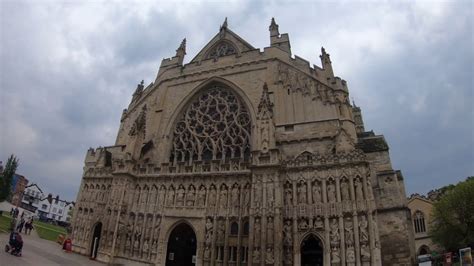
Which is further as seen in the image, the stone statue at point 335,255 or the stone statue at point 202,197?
the stone statue at point 202,197

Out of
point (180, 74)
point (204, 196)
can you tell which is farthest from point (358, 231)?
point (180, 74)

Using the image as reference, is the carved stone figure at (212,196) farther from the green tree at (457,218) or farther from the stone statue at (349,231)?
the green tree at (457,218)

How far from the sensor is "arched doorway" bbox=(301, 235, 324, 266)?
14641 millimetres

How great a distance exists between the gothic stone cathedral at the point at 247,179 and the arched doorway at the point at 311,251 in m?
0.05

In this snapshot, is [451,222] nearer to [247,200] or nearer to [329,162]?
[329,162]

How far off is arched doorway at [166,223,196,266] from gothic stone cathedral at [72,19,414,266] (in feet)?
0.20

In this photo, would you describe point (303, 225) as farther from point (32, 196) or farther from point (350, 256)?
point (32, 196)

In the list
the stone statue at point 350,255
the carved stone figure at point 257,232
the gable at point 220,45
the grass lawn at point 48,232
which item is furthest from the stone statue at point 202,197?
the grass lawn at point 48,232

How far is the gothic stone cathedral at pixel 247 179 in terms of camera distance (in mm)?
14602

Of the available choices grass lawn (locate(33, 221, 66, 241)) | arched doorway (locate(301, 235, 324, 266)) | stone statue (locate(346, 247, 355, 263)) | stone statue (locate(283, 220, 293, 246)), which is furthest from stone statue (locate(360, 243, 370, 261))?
grass lawn (locate(33, 221, 66, 241))

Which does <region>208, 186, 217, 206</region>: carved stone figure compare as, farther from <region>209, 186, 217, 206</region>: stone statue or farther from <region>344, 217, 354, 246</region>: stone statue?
<region>344, 217, 354, 246</region>: stone statue

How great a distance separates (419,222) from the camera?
40781 millimetres

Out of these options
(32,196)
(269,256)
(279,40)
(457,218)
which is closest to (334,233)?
(269,256)

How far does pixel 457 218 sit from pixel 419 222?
1383 cm
